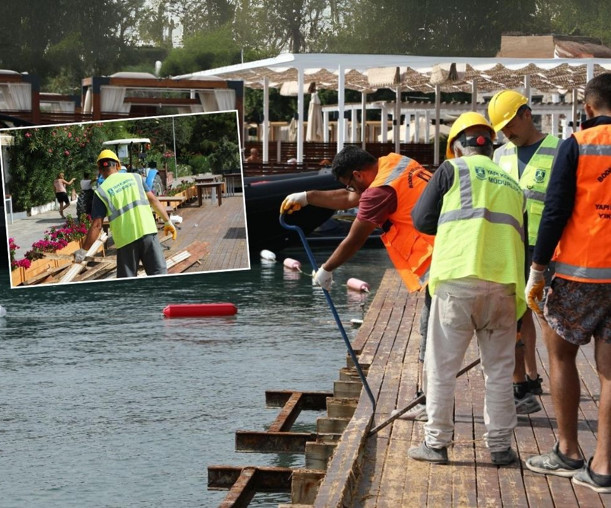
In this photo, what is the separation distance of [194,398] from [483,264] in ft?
18.4

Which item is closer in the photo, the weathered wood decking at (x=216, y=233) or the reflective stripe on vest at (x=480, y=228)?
the reflective stripe on vest at (x=480, y=228)

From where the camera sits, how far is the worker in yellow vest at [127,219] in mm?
8078

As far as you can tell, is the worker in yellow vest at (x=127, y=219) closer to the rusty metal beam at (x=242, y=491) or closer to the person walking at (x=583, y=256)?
the rusty metal beam at (x=242, y=491)

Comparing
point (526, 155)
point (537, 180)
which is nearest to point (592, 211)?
point (537, 180)

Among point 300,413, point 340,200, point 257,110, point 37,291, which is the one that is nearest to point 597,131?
point 340,200

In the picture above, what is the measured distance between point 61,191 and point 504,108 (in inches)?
113

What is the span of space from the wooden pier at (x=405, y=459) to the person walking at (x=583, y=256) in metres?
0.36

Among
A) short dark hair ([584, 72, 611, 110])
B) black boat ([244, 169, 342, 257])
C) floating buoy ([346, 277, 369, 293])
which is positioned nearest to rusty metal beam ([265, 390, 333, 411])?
short dark hair ([584, 72, 611, 110])

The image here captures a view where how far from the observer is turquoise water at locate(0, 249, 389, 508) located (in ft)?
28.6

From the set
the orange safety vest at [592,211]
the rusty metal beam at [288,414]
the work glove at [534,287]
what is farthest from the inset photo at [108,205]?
the orange safety vest at [592,211]

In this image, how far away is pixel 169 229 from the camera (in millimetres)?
8539

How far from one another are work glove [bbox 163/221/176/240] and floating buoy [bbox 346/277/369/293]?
10.1m

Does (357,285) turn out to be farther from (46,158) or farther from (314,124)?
(314,124)

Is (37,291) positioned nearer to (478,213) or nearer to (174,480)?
(174,480)
